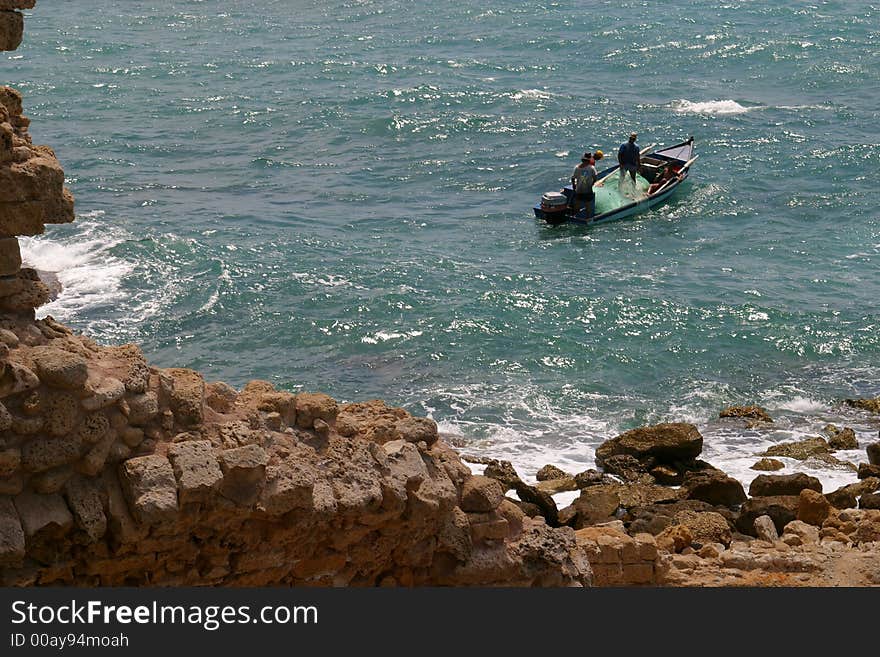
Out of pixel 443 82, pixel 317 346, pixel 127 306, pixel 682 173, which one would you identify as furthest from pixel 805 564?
pixel 443 82

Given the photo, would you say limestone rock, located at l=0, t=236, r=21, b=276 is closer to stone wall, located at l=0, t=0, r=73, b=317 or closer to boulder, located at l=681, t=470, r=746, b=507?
stone wall, located at l=0, t=0, r=73, b=317

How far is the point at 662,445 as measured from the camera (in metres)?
19.7

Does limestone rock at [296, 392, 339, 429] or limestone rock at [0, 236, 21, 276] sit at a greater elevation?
limestone rock at [0, 236, 21, 276]

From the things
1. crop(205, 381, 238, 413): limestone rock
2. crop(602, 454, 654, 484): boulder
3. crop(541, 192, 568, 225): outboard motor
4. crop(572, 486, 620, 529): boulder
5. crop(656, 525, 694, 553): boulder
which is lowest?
crop(602, 454, 654, 484): boulder

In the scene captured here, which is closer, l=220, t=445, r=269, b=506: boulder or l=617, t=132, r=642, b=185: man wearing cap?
l=220, t=445, r=269, b=506: boulder

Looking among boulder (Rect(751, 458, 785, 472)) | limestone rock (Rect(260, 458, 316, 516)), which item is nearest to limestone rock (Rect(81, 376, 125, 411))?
limestone rock (Rect(260, 458, 316, 516))

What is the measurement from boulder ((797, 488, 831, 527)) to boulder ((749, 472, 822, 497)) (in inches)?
51.2

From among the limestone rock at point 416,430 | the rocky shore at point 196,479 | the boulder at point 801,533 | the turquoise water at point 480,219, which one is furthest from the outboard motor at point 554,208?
the limestone rock at point 416,430

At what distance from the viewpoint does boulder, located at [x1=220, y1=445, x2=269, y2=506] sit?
8.77 m

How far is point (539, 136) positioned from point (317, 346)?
1773 cm

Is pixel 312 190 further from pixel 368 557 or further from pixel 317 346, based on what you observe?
pixel 368 557

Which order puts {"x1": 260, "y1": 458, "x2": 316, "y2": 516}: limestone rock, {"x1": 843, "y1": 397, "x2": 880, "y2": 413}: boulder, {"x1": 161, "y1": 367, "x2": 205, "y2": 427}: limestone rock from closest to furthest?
1. {"x1": 260, "y1": 458, "x2": 316, "y2": 516}: limestone rock
2. {"x1": 161, "y1": 367, "x2": 205, "y2": 427}: limestone rock
3. {"x1": 843, "y1": 397, "x2": 880, "y2": 413}: boulder

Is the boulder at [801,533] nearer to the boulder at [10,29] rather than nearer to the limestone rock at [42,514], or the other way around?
the limestone rock at [42,514]

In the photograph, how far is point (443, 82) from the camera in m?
46.5
